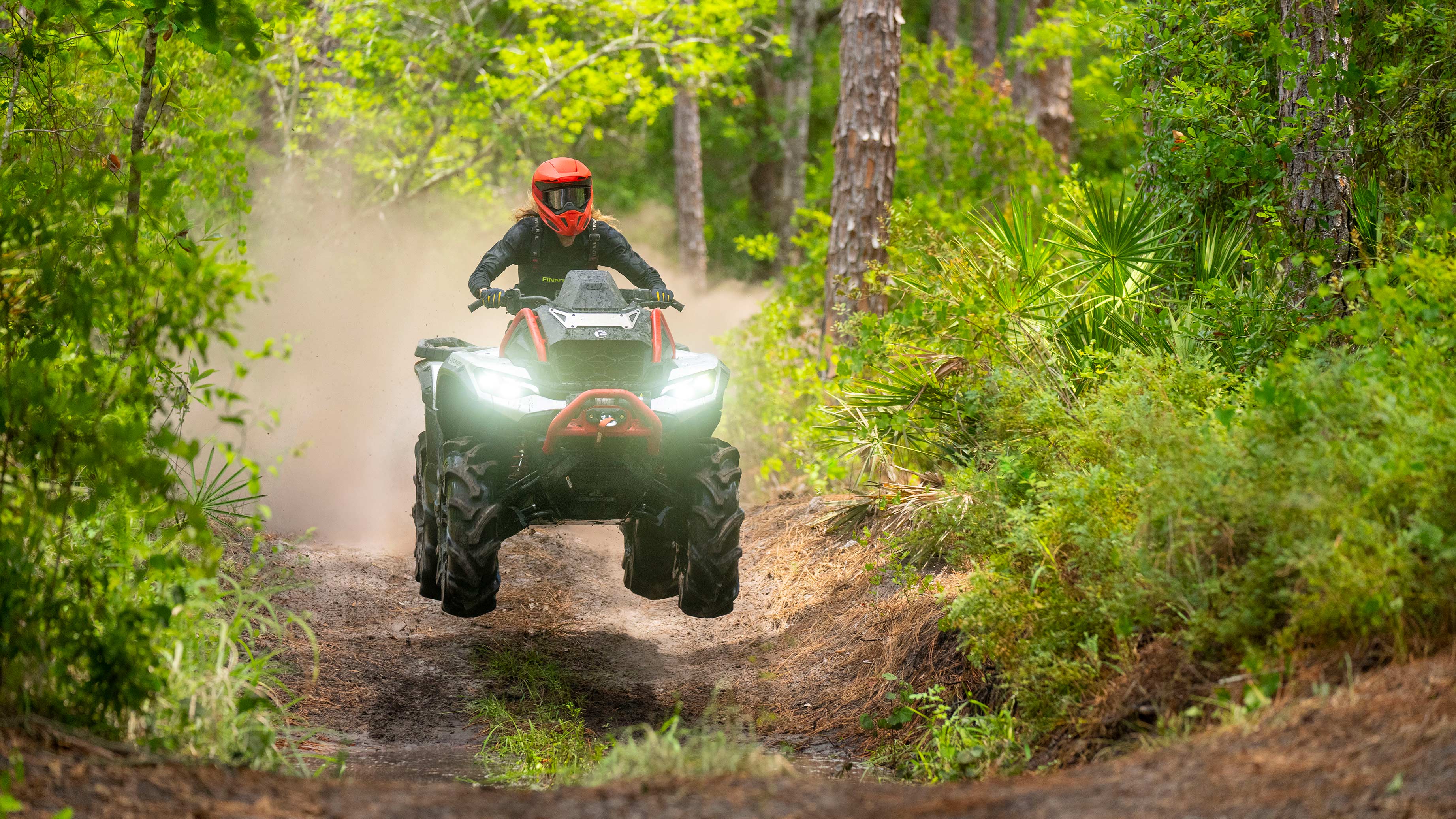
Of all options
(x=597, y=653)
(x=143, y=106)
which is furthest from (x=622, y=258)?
(x=143, y=106)

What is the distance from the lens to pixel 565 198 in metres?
7.22

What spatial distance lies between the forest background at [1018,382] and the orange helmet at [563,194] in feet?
5.38

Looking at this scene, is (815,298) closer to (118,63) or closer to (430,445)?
(430,445)

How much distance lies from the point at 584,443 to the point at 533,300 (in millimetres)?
1011

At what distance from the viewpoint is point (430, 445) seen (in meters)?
7.08

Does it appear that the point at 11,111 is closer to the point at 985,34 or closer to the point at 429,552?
the point at 429,552

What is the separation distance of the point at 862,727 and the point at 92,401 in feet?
12.9

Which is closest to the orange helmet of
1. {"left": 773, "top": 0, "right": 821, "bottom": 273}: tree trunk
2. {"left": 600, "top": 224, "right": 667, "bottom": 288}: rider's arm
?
{"left": 600, "top": 224, "right": 667, "bottom": 288}: rider's arm

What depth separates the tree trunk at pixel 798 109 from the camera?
906 inches

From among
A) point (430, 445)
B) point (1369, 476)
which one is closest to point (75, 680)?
point (430, 445)

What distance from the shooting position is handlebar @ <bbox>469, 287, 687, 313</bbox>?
21.8 ft

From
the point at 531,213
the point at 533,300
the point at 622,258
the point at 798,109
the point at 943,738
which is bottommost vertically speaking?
the point at 943,738

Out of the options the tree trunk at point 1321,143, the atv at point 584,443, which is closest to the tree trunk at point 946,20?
the tree trunk at point 1321,143

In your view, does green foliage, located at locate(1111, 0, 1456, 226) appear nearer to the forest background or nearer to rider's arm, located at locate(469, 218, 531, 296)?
the forest background
